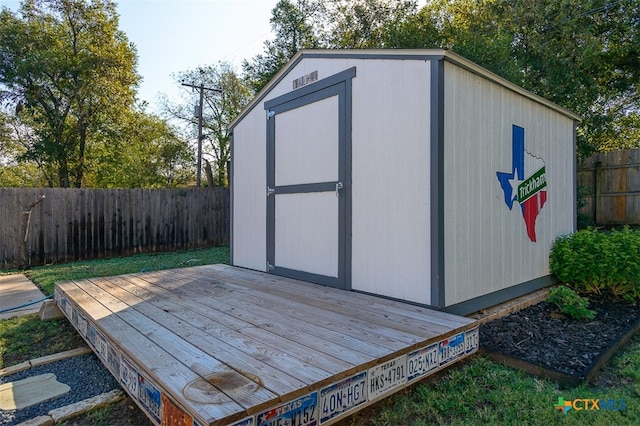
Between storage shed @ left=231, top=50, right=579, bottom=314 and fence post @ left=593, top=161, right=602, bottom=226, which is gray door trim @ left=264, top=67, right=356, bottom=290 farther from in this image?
fence post @ left=593, top=161, right=602, bottom=226

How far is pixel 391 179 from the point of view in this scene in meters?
3.05

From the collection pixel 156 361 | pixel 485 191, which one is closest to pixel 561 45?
pixel 485 191

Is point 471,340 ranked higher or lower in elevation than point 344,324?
lower

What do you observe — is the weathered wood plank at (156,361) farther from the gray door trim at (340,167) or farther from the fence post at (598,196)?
the fence post at (598,196)

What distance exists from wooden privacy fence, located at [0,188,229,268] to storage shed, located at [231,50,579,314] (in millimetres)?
4745

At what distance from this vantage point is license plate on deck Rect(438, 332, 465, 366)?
215cm

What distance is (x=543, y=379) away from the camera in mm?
2252

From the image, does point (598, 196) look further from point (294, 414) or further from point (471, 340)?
point (294, 414)

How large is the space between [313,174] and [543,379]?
2.49m

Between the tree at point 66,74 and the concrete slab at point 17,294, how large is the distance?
264 inches

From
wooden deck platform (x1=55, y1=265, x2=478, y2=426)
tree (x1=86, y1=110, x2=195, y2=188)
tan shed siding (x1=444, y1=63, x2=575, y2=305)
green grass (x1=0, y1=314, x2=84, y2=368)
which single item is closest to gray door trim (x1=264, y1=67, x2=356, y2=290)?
wooden deck platform (x1=55, y1=265, x2=478, y2=426)

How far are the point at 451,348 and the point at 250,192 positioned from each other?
10.6 feet

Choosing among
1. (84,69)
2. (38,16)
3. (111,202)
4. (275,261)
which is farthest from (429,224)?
(38,16)

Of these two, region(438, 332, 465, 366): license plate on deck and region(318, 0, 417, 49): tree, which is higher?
region(318, 0, 417, 49): tree
